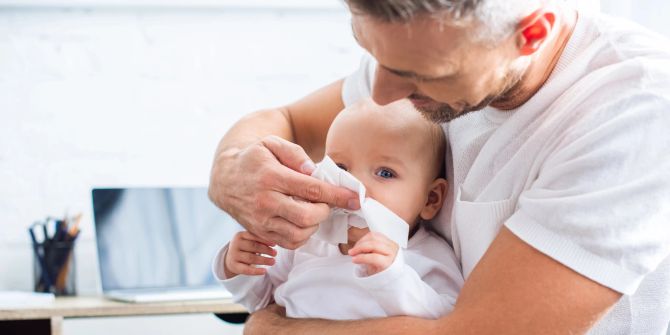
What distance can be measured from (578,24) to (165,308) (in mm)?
1472

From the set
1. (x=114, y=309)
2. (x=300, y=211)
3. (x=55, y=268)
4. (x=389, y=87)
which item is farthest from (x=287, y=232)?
(x=55, y=268)

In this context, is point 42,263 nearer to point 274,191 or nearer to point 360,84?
point 360,84

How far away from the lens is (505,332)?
3.97 ft

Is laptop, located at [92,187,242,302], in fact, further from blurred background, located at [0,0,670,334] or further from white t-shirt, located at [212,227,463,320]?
white t-shirt, located at [212,227,463,320]

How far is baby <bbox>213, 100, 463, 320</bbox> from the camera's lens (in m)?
1.49

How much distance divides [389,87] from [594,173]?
307 millimetres

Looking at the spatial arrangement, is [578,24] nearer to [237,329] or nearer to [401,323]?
[401,323]

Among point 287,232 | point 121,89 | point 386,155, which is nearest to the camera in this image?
point 287,232

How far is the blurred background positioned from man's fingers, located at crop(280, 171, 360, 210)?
61.5 inches

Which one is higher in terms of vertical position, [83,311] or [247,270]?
[247,270]

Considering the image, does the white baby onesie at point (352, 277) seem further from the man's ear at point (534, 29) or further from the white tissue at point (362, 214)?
the man's ear at point (534, 29)

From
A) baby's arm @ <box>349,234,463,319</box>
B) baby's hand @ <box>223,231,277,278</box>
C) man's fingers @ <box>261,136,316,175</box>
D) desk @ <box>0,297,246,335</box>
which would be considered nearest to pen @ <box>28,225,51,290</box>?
desk @ <box>0,297,246,335</box>

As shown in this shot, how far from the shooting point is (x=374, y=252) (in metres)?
1.35

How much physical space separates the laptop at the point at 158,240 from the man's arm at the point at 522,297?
4.56ft
